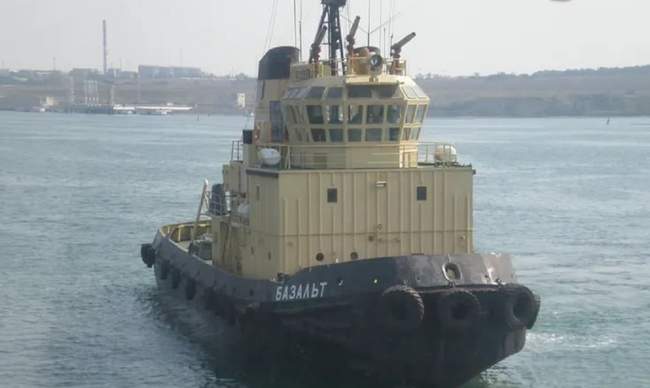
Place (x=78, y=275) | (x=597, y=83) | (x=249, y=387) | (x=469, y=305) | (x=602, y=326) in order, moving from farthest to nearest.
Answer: (x=597, y=83), (x=78, y=275), (x=602, y=326), (x=249, y=387), (x=469, y=305)

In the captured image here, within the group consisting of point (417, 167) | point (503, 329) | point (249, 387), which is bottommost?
point (249, 387)

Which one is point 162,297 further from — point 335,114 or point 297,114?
point 335,114

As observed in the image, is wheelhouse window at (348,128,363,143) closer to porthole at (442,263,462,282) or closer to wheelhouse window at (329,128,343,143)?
wheelhouse window at (329,128,343,143)

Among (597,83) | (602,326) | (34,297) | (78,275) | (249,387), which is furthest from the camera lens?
(597,83)

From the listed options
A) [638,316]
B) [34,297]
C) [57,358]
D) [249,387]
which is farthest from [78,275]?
[638,316]

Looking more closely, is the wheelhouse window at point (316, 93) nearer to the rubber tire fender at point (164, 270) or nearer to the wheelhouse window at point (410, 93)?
the wheelhouse window at point (410, 93)

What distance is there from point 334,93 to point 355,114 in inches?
20.8

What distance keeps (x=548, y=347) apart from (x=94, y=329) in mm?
9387

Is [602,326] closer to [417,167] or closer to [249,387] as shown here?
Result: [417,167]

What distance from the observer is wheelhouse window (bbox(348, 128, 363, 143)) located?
73.2 feet

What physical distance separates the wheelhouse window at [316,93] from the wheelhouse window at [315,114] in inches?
6.6

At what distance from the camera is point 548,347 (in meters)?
24.5

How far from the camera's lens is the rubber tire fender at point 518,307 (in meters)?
20.1

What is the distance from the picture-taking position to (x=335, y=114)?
22234mm
